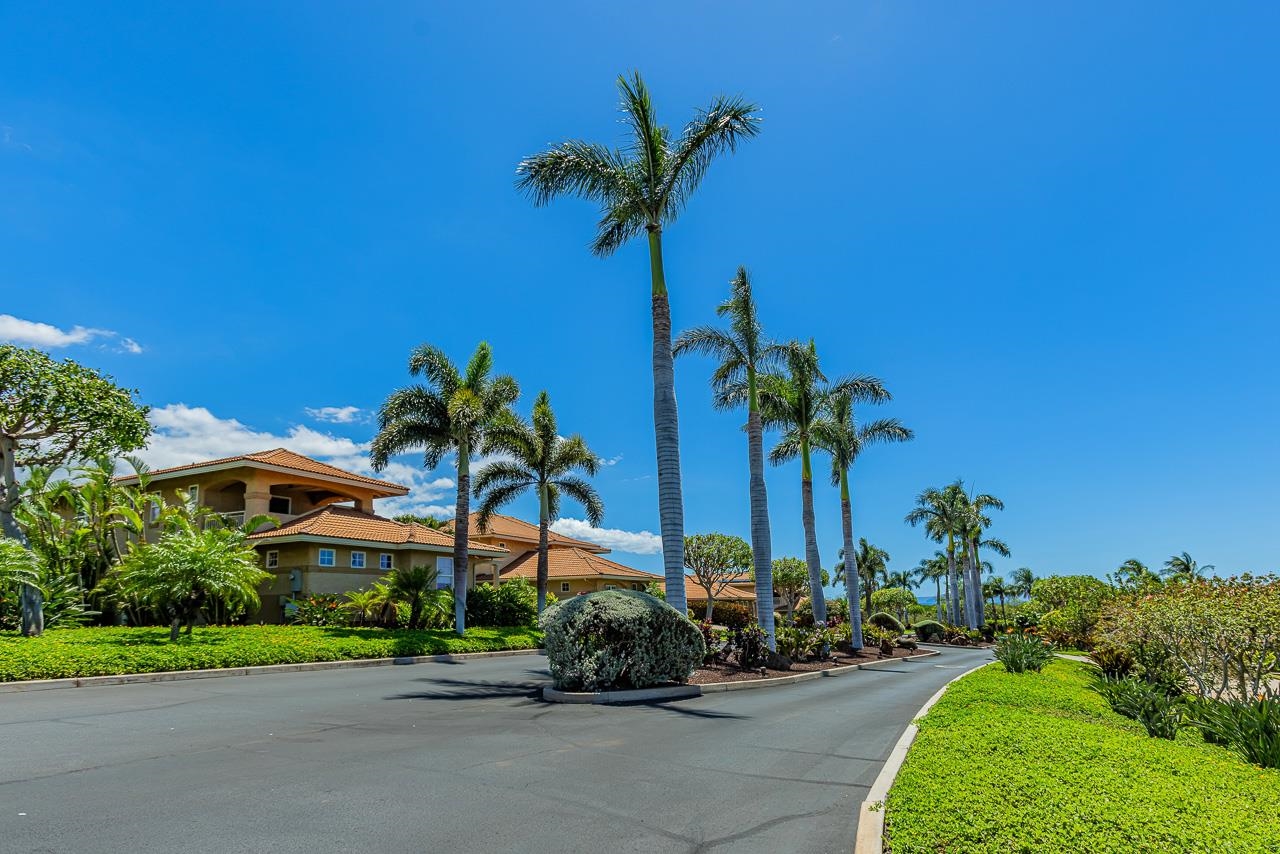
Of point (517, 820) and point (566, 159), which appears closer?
point (517, 820)

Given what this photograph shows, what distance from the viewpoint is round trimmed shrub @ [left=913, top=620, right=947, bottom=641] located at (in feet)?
158

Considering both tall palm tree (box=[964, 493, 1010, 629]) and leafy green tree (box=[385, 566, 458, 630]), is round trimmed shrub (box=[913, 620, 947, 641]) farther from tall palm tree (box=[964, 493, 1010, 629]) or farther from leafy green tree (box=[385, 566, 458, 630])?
leafy green tree (box=[385, 566, 458, 630])

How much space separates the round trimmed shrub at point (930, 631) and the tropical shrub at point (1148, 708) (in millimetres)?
35433

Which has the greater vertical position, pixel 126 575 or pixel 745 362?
pixel 745 362

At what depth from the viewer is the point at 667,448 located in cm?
1722

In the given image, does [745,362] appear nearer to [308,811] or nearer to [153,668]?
[153,668]

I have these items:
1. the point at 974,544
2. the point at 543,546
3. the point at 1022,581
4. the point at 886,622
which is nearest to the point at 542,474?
the point at 543,546

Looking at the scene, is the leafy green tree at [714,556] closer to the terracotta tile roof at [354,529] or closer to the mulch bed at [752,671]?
the terracotta tile roof at [354,529]

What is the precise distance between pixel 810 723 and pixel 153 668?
47.6 feet

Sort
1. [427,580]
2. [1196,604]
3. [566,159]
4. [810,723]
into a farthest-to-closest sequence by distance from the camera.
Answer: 1. [427,580]
2. [566,159]
3. [1196,604]
4. [810,723]

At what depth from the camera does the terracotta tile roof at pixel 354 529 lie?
101ft

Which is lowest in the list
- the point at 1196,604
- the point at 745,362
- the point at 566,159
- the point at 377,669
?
the point at 377,669

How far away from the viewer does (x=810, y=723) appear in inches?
455

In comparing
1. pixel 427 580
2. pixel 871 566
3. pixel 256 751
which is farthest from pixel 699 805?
pixel 871 566
